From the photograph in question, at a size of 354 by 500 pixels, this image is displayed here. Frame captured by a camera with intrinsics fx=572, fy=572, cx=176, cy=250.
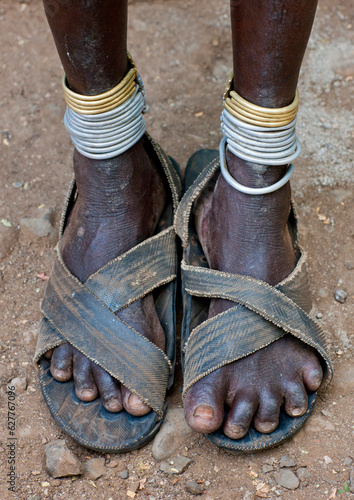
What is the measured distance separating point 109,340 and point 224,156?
1.75ft

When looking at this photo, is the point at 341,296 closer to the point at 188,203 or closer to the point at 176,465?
the point at 188,203

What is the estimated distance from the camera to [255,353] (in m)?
1.35

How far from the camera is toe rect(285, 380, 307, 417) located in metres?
1.32

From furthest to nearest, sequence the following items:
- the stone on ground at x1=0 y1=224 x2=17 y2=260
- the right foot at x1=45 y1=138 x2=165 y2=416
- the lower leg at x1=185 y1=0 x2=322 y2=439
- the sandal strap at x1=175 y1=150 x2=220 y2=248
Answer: the stone on ground at x1=0 y1=224 x2=17 y2=260, the sandal strap at x1=175 y1=150 x2=220 y2=248, the right foot at x1=45 y1=138 x2=165 y2=416, the lower leg at x1=185 y1=0 x2=322 y2=439

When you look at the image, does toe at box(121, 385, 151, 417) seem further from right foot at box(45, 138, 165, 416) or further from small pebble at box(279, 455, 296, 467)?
small pebble at box(279, 455, 296, 467)

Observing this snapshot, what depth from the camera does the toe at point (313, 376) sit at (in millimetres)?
1350

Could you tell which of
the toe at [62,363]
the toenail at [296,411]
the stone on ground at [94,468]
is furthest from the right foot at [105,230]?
the toenail at [296,411]

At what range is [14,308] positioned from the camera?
1674 mm

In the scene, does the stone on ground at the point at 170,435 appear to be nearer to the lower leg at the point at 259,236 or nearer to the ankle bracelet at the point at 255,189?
the lower leg at the point at 259,236

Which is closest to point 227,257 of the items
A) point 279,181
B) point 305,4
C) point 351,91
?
point 279,181

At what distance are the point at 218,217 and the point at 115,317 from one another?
1.22ft

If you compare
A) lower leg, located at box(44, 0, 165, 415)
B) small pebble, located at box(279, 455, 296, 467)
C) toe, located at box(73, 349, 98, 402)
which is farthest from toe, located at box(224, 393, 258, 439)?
toe, located at box(73, 349, 98, 402)

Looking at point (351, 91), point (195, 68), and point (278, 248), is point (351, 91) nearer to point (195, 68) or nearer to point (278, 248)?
point (195, 68)

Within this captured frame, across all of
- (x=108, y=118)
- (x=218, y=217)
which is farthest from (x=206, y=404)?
(x=108, y=118)
